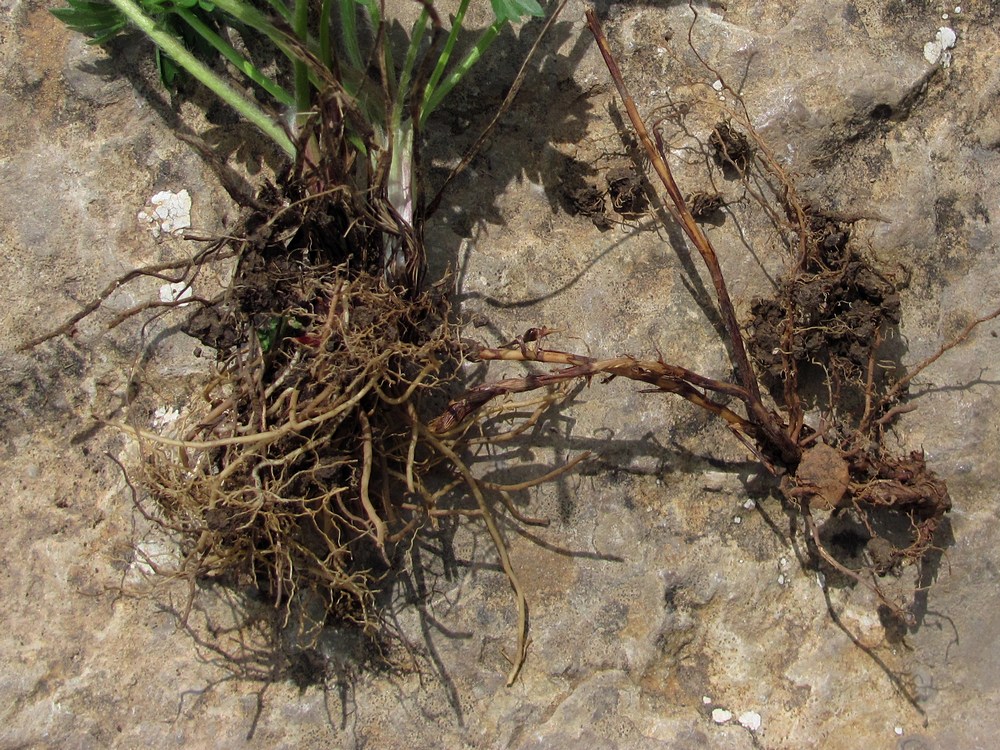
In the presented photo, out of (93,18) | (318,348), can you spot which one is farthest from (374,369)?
(93,18)

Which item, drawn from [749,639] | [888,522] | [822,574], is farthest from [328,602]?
[888,522]

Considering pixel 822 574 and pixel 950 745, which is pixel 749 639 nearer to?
pixel 822 574

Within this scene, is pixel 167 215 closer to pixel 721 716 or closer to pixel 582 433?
pixel 582 433

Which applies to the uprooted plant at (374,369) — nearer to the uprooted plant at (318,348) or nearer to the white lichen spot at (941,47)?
the uprooted plant at (318,348)

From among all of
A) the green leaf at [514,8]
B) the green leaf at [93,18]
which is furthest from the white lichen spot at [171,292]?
the green leaf at [514,8]

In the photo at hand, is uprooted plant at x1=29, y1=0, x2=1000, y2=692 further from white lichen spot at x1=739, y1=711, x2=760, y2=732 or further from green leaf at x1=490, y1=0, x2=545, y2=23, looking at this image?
white lichen spot at x1=739, y1=711, x2=760, y2=732

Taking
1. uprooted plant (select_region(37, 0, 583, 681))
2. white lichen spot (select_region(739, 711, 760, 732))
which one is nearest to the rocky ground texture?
white lichen spot (select_region(739, 711, 760, 732))

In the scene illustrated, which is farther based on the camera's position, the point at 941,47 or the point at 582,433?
the point at 941,47
